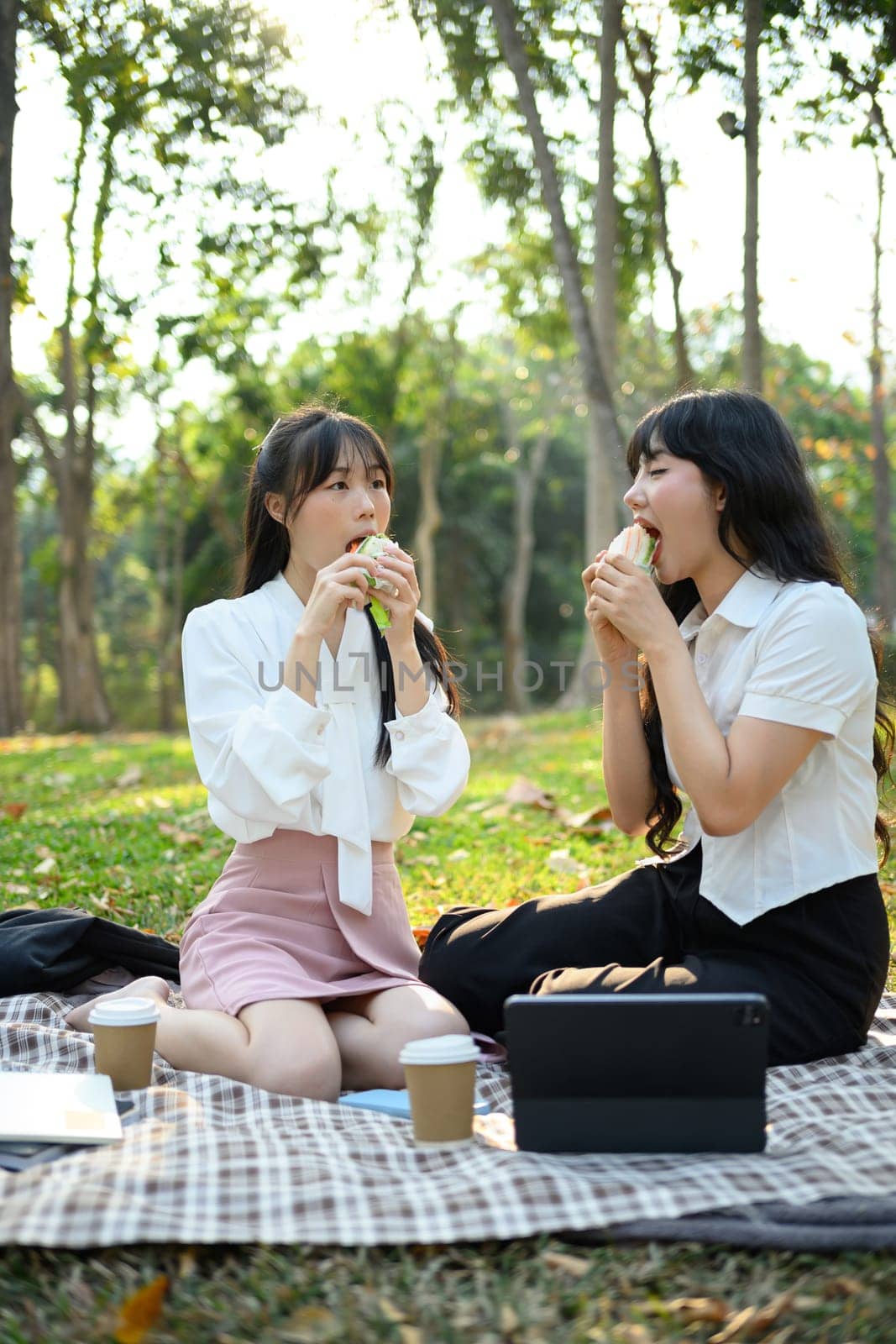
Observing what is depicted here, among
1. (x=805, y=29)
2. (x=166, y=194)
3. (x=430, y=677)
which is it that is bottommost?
(x=430, y=677)

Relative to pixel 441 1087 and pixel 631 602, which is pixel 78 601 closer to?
pixel 631 602

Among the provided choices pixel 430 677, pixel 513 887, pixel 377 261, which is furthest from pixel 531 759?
pixel 377 261

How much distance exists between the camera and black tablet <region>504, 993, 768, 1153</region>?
2.43 meters

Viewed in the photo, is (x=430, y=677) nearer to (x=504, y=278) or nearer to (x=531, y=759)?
(x=531, y=759)

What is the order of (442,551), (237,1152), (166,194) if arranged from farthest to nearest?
(442,551) < (166,194) < (237,1152)

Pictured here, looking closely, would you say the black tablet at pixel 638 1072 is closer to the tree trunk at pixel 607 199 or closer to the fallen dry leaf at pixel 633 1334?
the fallen dry leaf at pixel 633 1334

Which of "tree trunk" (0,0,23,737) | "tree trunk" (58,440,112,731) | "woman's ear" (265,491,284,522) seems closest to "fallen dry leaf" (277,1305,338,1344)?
"woman's ear" (265,491,284,522)

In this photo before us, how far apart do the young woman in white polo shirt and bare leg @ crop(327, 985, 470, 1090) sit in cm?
19

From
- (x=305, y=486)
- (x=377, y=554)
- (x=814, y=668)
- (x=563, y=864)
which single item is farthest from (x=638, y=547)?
(x=563, y=864)

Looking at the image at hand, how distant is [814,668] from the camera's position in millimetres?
2902

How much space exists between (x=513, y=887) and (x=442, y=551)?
94.2 feet

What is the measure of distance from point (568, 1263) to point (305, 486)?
2.12 metres

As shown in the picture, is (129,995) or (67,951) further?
(67,951)

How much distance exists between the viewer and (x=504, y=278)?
19.2m
